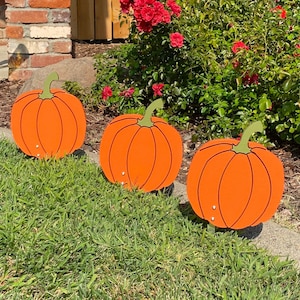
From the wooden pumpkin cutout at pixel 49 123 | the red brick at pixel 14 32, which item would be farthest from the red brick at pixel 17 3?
the wooden pumpkin cutout at pixel 49 123

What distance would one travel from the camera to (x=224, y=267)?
256 centimetres

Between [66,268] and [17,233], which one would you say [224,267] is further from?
[17,233]

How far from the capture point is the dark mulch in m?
3.35

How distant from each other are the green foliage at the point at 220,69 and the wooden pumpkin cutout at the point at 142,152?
0.93 meters

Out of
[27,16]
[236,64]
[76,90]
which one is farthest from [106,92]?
[27,16]

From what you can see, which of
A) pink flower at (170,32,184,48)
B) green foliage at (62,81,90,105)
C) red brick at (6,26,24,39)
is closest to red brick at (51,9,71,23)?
red brick at (6,26,24,39)

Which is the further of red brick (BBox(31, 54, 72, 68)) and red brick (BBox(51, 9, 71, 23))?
red brick (BBox(31, 54, 72, 68))

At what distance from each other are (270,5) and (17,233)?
3.63m

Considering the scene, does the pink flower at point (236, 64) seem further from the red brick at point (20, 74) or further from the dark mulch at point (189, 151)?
the red brick at point (20, 74)

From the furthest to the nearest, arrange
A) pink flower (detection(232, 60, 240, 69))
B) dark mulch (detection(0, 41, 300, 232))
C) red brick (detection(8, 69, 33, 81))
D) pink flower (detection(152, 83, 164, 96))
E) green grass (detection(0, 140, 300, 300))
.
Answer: red brick (detection(8, 69, 33, 81))
pink flower (detection(152, 83, 164, 96))
pink flower (detection(232, 60, 240, 69))
dark mulch (detection(0, 41, 300, 232))
green grass (detection(0, 140, 300, 300))

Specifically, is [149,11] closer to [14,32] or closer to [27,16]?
[27,16]

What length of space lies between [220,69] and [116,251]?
232cm

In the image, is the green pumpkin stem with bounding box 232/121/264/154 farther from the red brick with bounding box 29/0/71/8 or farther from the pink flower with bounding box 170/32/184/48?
the red brick with bounding box 29/0/71/8

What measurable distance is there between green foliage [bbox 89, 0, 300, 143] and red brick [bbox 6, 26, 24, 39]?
0.94 meters
